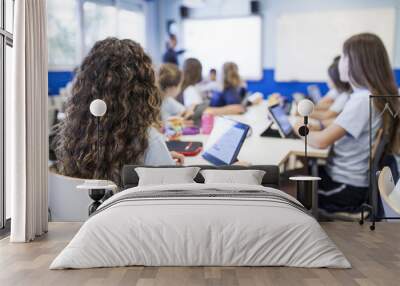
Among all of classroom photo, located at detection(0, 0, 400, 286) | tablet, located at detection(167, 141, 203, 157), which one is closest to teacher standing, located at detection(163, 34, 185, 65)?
classroom photo, located at detection(0, 0, 400, 286)

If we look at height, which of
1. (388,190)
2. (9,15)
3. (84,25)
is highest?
(84,25)

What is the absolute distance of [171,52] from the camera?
629cm

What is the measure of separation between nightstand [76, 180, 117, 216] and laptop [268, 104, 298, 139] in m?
1.78

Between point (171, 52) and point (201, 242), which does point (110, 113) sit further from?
point (201, 242)

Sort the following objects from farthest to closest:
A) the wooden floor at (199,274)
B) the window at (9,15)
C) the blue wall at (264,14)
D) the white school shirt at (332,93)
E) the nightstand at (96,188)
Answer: the blue wall at (264,14)
the white school shirt at (332,93)
the window at (9,15)
the nightstand at (96,188)
the wooden floor at (199,274)

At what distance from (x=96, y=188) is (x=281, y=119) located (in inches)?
80.6

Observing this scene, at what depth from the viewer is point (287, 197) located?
4.27m

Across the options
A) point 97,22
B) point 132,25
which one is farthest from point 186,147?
point 97,22

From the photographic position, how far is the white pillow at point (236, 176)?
→ 4.96 meters

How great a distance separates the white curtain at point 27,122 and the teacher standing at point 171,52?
1.54 metres

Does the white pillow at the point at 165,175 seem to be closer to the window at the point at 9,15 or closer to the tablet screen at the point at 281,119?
the tablet screen at the point at 281,119

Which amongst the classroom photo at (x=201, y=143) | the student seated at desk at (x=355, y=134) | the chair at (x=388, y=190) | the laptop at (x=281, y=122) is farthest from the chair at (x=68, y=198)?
the chair at (x=388, y=190)

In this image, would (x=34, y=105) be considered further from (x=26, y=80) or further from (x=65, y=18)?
(x=65, y=18)

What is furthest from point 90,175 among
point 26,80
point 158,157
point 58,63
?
point 58,63
